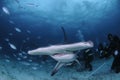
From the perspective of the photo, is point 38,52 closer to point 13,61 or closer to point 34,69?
point 34,69

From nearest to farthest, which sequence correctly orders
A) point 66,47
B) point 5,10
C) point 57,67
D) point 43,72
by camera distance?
point 66,47
point 5,10
point 57,67
point 43,72

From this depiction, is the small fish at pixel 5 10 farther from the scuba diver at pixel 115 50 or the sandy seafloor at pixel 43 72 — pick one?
the scuba diver at pixel 115 50

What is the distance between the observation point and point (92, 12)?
3928mm

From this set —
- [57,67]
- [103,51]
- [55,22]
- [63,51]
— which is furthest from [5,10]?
[103,51]

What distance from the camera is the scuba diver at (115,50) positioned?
413cm

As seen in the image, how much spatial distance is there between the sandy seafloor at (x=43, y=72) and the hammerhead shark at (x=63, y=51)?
0.19m

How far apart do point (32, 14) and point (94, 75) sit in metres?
1.47

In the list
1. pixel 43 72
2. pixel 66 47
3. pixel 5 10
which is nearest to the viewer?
pixel 66 47

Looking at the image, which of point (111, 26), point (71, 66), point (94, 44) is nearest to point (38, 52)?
point (71, 66)

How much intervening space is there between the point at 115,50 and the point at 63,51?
91cm

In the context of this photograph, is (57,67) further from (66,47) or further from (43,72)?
(43,72)

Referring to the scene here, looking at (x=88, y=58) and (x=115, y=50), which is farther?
(x=115, y=50)

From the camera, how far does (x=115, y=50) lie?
4.30 m

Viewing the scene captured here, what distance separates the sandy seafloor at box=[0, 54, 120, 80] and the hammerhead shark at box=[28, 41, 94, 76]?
186 millimetres
